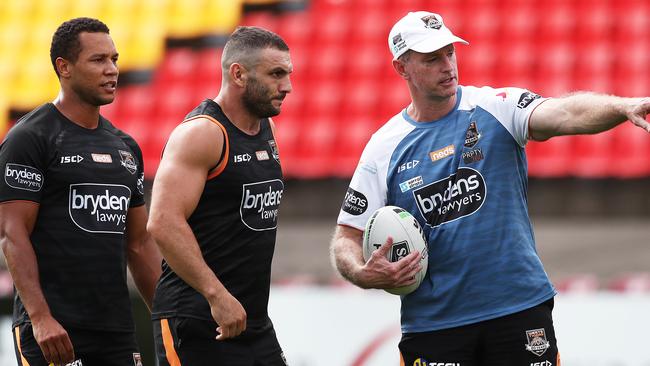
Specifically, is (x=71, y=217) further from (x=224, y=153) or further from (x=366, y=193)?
(x=366, y=193)

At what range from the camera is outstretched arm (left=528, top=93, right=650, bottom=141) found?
13.4 feet

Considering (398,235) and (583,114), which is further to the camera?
(398,235)

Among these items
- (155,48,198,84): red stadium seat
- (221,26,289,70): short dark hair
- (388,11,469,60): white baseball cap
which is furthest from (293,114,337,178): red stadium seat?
(221,26,289,70): short dark hair

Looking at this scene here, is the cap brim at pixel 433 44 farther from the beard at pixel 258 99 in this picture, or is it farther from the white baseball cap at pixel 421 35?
the beard at pixel 258 99

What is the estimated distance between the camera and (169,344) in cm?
465

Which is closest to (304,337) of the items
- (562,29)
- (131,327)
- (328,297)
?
(328,297)

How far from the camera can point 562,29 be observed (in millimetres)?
12359

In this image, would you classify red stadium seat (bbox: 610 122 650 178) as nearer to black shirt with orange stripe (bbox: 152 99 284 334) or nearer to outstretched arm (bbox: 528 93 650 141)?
outstretched arm (bbox: 528 93 650 141)

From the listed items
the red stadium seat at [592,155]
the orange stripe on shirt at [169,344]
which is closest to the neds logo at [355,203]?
the orange stripe on shirt at [169,344]

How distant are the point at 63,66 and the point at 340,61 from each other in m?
8.04

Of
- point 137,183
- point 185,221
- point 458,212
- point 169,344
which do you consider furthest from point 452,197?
point 137,183

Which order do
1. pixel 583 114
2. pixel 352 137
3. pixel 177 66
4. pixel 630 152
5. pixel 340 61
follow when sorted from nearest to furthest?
pixel 583 114 < pixel 630 152 < pixel 352 137 < pixel 340 61 < pixel 177 66

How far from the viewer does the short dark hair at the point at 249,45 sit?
470 centimetres

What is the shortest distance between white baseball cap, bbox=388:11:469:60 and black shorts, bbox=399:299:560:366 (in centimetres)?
133
